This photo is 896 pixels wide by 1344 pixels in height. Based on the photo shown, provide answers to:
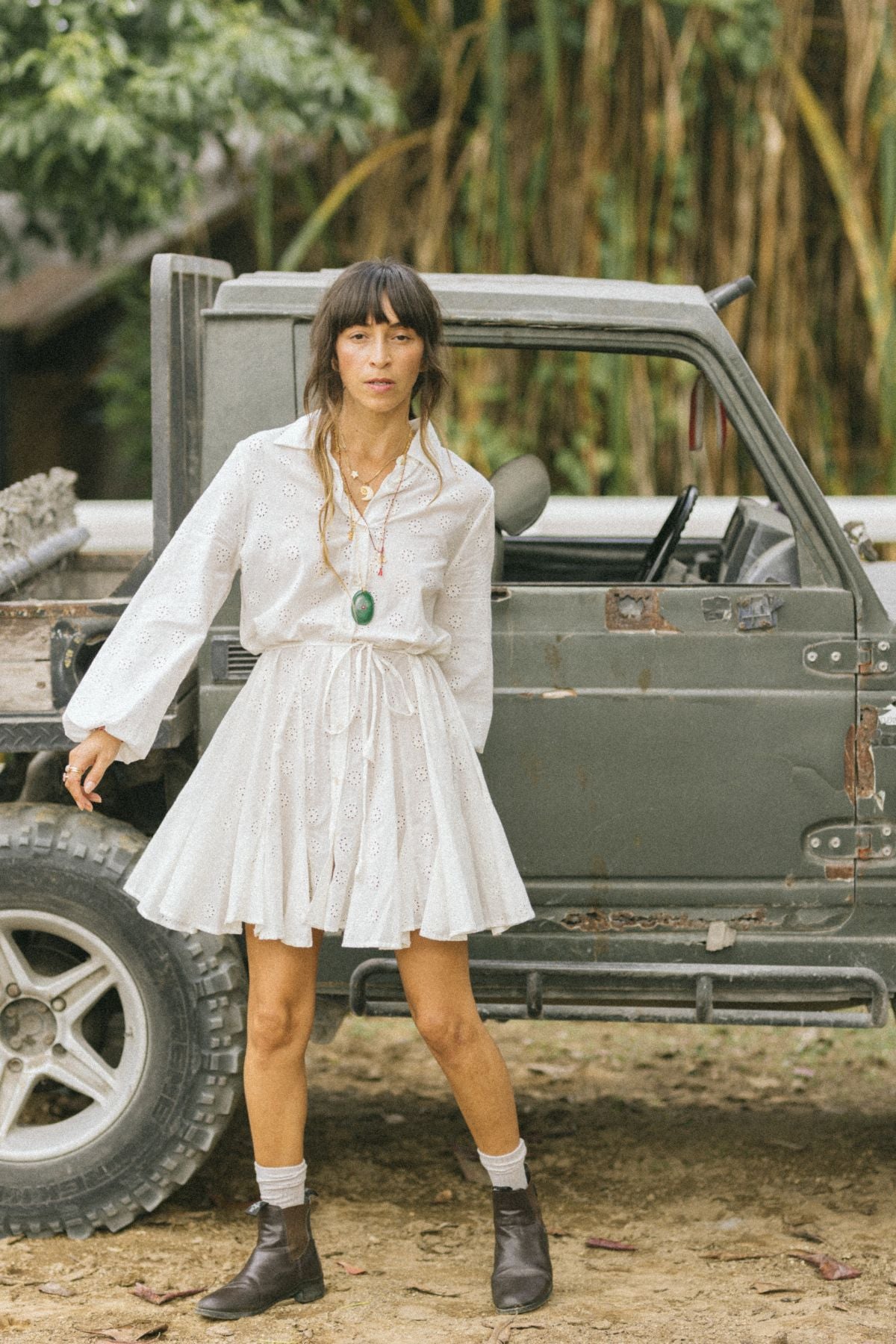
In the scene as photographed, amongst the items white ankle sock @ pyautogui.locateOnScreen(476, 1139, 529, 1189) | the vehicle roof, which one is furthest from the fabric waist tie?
the vehicle roof

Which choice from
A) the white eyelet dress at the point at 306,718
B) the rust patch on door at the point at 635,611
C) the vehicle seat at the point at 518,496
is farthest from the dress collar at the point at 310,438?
the rust patch on door at the point at 635,611

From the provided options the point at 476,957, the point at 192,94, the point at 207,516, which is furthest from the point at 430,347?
the point at 192,94

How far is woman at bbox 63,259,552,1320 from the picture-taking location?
290 centimetres

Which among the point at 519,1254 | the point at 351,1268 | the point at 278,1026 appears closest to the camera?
the point at 278,1026

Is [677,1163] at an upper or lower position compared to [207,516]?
lower

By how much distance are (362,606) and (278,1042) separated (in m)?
0.83

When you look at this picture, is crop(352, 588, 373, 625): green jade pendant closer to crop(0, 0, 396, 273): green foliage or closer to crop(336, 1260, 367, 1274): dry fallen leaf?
crop(336, 1260, 367, 1274): dry fallen leaf

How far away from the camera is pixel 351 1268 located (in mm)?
3348

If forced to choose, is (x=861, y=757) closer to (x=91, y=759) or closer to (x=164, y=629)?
(x=164, y=629)

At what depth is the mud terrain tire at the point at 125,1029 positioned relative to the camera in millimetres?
3367

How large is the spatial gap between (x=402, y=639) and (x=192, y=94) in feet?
13.0

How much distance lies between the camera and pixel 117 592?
3.79 meters

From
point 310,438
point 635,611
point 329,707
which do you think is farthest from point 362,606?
point 635,611

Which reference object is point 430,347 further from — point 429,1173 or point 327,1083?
point 327,1083
